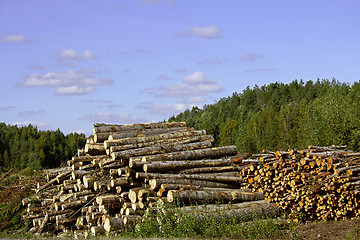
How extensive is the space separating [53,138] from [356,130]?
38.0 metres

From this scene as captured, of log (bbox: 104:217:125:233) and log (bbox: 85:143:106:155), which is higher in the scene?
log (bbox: 85:143:106:155)

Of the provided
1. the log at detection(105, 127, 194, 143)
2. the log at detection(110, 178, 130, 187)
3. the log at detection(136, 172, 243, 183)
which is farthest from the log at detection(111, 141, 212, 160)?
the log at detection(136, 172, 243, 183)

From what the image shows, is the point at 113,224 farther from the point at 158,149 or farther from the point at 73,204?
the point at 158,149

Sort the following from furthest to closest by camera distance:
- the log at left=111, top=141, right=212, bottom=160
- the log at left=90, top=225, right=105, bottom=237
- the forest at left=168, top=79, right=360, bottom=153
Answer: the forest at left=168, top=79, right=360, bottom=153, the log at left=111, top=141, right=212, bottom=160, the log at left=90, top=225, right=105, bottom=237

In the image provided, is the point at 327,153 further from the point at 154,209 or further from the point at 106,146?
the point at 106,146

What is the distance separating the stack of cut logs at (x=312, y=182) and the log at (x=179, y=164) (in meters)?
1.52

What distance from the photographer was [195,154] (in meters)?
15.5

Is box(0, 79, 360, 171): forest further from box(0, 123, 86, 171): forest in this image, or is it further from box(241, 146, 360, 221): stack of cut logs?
box(241, 146, 360, 221): stack of cut logs

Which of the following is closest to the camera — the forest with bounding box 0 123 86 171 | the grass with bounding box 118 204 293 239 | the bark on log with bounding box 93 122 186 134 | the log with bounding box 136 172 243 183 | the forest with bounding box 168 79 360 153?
the grass with bounding box 118 204 293 239

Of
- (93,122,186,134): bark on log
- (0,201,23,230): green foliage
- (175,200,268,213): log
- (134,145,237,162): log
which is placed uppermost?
(93,122,186,134): bark on log

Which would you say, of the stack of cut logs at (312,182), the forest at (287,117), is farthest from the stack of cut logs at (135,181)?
the forest at (287,117)

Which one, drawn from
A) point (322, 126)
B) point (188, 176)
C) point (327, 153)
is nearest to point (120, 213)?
point (188, 176)

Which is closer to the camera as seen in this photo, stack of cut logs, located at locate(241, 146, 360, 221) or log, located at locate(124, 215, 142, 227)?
log, located at locate(124, 215, 142, 227)

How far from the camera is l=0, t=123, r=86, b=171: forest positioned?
46.4 metres
